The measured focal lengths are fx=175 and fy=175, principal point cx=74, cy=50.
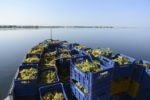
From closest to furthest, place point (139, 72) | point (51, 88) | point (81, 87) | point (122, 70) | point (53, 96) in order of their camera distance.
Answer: point (81, 87), point (53, 96), point (122, 70), point (139, 72), point (51, 88)

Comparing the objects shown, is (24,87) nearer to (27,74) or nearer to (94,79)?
(27,74)

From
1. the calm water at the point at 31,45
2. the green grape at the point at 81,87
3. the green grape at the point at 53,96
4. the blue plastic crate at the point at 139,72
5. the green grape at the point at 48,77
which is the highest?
the blue plastic crate at the point at 139,72

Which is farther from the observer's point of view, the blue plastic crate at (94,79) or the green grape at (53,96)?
the green grape at (53,96)

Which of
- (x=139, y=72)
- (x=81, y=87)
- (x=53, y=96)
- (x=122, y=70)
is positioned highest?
(x=122, y=70)

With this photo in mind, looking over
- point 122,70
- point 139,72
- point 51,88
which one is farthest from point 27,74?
point 139,72

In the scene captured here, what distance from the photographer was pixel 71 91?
9297 millimetres

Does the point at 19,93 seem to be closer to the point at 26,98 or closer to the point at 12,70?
the point at 26,98

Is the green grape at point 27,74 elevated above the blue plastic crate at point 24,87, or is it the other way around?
the green grape at point 27,74

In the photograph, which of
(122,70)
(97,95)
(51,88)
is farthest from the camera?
(51,88)

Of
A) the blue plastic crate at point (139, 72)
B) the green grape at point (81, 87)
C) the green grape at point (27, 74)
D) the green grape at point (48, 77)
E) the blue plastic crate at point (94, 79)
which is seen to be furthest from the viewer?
the green grape at point (48, 77)

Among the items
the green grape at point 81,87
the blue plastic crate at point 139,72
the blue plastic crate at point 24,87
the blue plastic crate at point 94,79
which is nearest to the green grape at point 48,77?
the blue plastic crate at point 24,87

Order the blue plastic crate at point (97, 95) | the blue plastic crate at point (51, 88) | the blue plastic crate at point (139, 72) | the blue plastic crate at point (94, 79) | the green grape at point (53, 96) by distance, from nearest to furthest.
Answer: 1. the blue plastic crate at point (94, 79)
2. the blue plastic crate at point (97, 95)
3. the green grape at point (53, 96)
4. the blue plastic crate at point (139, 72)
5. the blue plastic crate at point (51, 88)

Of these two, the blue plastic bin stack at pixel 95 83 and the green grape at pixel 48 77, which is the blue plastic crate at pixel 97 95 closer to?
the blue plastic bin stack at pixel 95 83

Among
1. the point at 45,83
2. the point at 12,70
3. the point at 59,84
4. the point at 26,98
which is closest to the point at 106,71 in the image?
the point at 59,84
